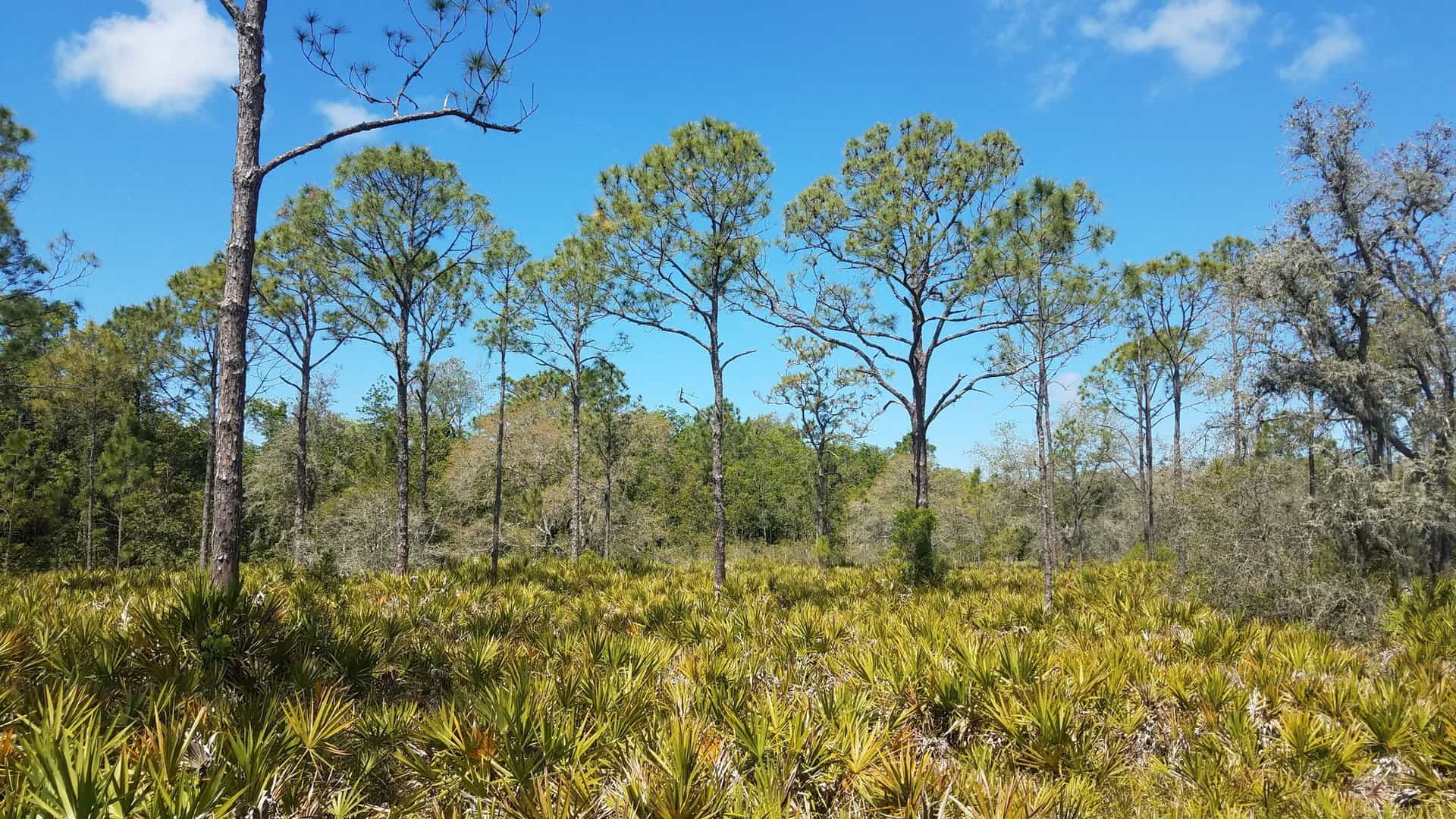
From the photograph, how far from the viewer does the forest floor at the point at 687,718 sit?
11.7 ft

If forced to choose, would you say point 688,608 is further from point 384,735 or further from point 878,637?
point 384,735

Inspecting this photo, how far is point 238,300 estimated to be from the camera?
20.0 feet

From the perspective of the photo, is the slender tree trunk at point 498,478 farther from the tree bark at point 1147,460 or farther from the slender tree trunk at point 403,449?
the tree bark at point 1147,460

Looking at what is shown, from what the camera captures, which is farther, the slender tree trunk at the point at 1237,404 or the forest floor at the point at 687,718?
the slender tree trunk at the point at 1237,404

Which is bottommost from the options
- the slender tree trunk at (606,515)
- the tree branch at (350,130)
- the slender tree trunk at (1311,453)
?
the slender tree trunk at (606,515)

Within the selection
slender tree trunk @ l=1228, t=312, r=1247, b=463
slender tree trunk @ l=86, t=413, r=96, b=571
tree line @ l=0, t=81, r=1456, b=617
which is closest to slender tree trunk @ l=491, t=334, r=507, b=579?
tree line @ l=0, t=81, r=1456, b=617

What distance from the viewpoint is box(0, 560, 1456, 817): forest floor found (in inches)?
140

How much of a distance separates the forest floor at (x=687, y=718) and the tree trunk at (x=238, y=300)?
0.68m

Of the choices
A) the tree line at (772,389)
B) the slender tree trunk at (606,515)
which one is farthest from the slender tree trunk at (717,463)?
the slender tree trunk at (606,515)

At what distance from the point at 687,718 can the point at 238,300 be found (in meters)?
5.69

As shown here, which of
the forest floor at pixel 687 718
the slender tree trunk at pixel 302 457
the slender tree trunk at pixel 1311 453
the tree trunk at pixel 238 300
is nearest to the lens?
the forest floor at pixel 687 718

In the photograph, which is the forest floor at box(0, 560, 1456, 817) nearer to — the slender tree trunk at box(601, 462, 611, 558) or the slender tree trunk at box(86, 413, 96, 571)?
the slender tree trunk at box(601, 462, 611, 558)

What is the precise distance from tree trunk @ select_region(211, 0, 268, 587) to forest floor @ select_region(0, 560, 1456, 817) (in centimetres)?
68

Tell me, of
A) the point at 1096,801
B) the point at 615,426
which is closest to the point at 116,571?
the point at 1096,801
